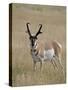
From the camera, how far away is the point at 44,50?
1916 millimetres

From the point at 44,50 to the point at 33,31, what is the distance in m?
0.15

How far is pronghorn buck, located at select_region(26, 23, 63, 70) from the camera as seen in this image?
1.89 meters

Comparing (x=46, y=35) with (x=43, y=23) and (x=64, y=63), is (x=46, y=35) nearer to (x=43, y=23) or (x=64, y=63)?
(x=43, y=23)

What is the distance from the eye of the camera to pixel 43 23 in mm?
1926

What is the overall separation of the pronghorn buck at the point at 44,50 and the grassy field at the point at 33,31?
0.09 feet

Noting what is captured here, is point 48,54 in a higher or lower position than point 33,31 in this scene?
lower

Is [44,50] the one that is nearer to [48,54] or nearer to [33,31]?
[48,54]

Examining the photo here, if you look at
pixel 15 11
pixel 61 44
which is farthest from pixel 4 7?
pixel 61 44

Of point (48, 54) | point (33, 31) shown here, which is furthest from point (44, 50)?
point (33, 31)

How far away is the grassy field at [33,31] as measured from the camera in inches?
72.9

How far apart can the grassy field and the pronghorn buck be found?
0.09ft

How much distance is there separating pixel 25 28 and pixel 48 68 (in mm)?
314

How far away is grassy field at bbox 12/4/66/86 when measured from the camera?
6.07 feet

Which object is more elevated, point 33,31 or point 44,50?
point 33,31
